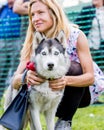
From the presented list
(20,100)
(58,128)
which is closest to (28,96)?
(20,100)

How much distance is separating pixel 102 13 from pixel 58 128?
3.14m

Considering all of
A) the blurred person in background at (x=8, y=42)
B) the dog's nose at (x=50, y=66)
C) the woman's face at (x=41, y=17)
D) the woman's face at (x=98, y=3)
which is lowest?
the blurred person in background at (x=8, y=42)

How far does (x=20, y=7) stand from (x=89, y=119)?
2.18m

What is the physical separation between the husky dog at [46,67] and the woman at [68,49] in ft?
0.20

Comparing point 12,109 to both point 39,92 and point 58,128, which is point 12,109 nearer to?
point 39,92

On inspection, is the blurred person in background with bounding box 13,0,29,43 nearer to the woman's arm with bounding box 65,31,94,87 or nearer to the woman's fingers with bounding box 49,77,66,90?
the woman's arm with bounding box 65,31,94,87

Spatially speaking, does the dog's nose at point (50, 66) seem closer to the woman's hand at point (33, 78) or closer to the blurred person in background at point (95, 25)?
the woman's hand at point (33, 78)

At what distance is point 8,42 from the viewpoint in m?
8.36

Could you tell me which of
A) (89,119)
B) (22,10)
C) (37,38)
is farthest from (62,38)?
(22,10)

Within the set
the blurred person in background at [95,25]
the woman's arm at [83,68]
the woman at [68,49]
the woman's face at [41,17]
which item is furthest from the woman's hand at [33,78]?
the blurred person in background at [95,25]

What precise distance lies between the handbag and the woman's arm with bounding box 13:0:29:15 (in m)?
3.25

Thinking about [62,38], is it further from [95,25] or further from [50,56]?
[95,25]

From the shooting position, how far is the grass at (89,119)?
5939 millimetres

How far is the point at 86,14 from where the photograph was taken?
27.6 ft
